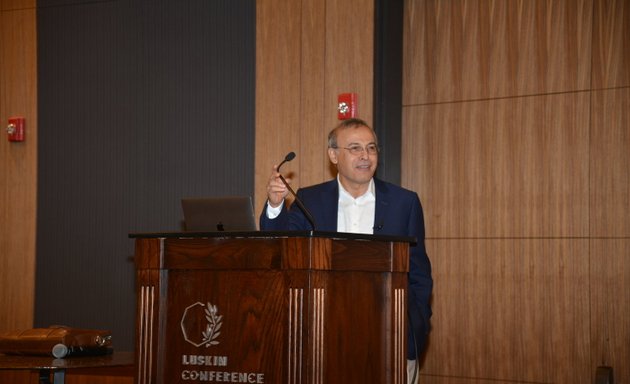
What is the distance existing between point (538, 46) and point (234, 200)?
241 centimetres

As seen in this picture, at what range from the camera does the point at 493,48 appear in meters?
4.94

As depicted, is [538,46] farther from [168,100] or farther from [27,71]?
[27,71]

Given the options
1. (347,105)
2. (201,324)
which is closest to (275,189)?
(201,324)

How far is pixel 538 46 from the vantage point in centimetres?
482

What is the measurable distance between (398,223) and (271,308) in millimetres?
1119

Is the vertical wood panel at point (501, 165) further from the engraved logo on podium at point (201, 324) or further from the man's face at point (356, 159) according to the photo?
the engraved logo on podium at point (201, 324)

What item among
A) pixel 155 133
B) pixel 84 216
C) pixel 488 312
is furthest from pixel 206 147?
pixel 488 312

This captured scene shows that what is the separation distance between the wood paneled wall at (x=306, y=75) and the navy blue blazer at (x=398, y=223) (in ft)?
4.00

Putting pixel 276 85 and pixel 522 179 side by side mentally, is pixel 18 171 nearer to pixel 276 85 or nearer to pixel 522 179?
pixel 276 85

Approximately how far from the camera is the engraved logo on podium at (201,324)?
2.78 metres

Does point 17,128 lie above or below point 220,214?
above

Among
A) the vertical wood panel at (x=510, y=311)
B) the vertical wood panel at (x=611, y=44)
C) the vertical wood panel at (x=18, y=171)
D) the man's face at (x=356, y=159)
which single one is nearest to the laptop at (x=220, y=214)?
the man's face at (x=356, y=159)

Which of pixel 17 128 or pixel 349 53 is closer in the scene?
pixel 349 53

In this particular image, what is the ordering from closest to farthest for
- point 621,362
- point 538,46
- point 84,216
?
point 621,362
point 538,46
point 84,216
